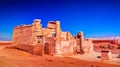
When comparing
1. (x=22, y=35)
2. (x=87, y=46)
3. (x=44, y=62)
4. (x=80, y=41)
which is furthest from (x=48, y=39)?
(x=87, y=46)

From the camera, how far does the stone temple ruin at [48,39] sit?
24.7 metres

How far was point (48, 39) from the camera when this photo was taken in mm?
25047

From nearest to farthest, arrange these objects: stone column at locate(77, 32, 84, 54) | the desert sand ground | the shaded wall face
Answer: the desert sand ground
the shaded wall face
stone column at locate(77, 32, 84, 54)

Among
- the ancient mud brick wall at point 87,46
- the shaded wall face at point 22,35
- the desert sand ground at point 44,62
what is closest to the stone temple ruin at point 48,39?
the shaded wall face at point 22,35

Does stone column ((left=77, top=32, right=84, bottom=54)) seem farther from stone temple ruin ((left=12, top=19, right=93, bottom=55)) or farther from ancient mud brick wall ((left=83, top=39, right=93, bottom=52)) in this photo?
ancient mud brick wall ((left=83, top=39, right=93, bottom=52))

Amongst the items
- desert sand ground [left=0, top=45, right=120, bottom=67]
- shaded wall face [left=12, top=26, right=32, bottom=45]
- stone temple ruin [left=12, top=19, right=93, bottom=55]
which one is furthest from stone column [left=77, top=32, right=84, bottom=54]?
desert sand ground [left=0, top=45, right=120, bottom=67]

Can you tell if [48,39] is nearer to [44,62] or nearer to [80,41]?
[44,62]

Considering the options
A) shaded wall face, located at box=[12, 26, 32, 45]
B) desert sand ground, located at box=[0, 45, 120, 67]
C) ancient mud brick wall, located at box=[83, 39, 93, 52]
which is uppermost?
shaded wall face, located at box=[12, 26, 32, 45]

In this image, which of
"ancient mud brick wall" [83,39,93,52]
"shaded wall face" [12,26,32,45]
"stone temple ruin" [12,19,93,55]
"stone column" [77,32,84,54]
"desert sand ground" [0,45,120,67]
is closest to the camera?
"desert sand ground" [0,45,120,67]

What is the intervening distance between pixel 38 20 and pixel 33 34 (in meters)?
2.29

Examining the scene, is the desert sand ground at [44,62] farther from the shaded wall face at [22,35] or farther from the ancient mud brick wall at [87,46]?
the ancient mud brick wall at [87,46]

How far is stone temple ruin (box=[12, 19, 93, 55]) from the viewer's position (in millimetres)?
24728

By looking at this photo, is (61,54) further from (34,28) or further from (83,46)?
(83,46)

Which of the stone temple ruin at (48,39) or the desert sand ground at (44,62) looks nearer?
the desert sand ground at (44,62)
